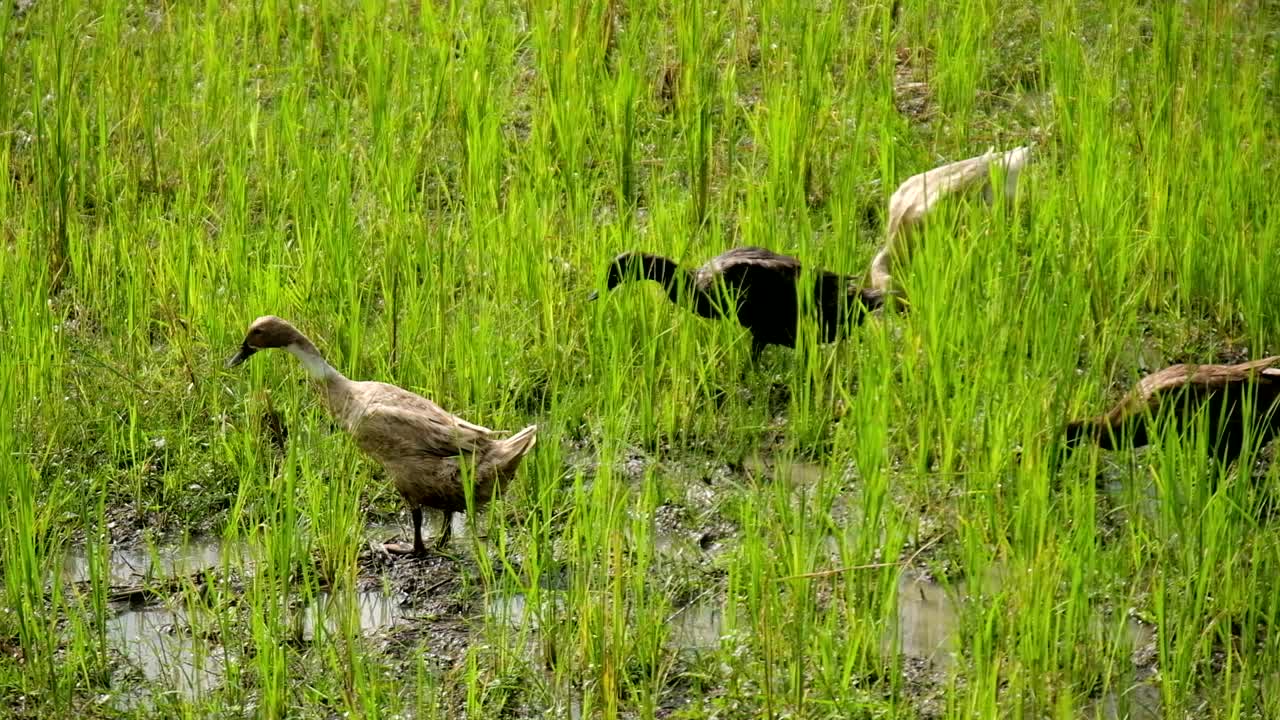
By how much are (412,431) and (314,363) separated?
20.6 inches

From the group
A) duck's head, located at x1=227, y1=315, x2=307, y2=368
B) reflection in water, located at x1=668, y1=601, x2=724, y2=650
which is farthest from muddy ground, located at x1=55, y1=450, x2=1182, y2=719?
duck's head, located at x1=227, y1=315, x2=307, y2=368

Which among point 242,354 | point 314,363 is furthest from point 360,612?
point 242,354

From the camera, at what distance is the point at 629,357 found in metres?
5.46

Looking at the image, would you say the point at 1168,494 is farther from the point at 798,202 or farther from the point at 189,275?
the point at 189,275

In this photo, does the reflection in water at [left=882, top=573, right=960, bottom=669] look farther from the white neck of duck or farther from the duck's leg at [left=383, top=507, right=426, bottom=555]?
the white neck of duck

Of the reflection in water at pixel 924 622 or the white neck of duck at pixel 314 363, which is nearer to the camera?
the reflection in water at pixel 924 622

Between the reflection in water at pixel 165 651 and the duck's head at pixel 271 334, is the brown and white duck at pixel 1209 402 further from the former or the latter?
the reflection in water at pixel 165 651

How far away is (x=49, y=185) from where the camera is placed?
6457 millimetres

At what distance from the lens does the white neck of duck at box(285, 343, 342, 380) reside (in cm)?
511

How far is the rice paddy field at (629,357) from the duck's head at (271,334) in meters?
0.30

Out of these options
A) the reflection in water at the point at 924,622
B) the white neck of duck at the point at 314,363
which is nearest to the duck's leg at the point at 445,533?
the white neck of duck at the point at 314,363

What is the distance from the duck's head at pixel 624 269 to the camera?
5.70 m

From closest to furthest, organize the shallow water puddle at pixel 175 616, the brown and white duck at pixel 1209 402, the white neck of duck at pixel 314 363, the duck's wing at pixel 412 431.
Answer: the shallow water puddle at pixel 175 616 → the brown and white duck at pixel 1209 402 → the duck's wing at pixel 412 431 → the white neck of duck at pixel 314 363

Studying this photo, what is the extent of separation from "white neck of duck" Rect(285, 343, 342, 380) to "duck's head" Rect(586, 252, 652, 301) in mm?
1011
